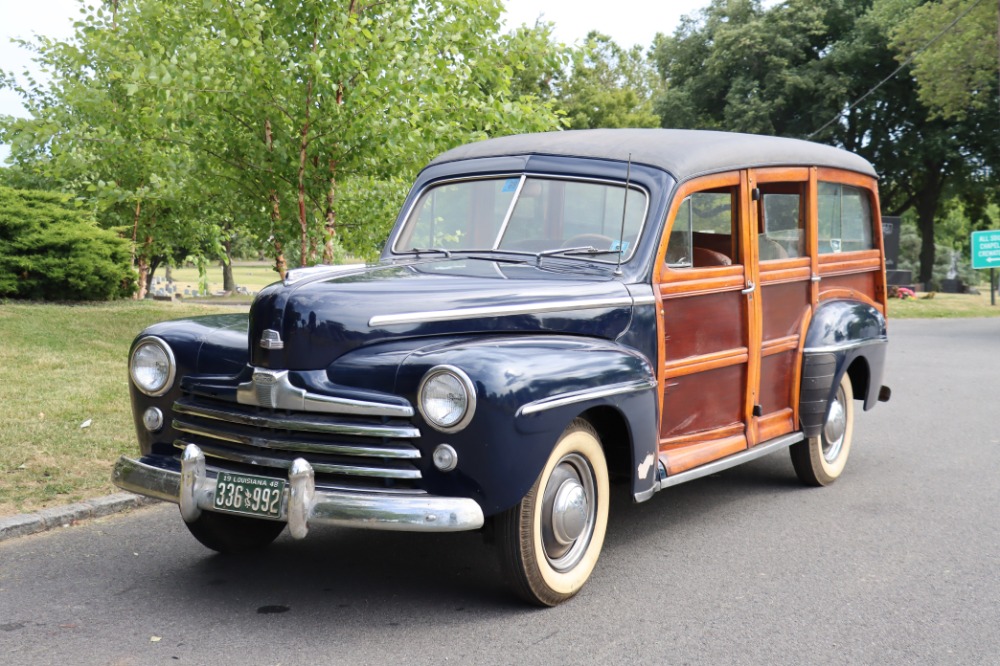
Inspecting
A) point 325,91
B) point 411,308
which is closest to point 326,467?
point 411,308

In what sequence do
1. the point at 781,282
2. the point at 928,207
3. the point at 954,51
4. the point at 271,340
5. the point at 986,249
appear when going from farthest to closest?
the point at 928,207, the point at 954,51, the point at 986,249, the point at 781,282, the point at 271,340

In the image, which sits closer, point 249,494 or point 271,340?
point 249,494

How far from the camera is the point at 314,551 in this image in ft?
17.4

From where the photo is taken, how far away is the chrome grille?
4.04 m

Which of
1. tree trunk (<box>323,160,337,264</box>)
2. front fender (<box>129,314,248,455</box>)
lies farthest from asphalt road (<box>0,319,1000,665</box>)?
tree trunk (<box>323,160,337,264</box>)

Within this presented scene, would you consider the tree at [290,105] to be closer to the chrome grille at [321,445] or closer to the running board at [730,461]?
the running board at [730,461]

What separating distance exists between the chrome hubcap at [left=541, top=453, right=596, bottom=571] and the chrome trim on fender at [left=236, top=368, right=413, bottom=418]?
79 cm

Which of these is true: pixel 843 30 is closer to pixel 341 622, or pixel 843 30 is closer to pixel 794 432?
pixel 794 432

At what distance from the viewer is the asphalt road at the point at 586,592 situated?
3969 millimetres

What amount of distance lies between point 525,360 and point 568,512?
726mm

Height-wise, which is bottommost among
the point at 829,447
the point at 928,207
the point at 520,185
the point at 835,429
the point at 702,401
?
the point at 829,447

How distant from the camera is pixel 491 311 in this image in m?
4.48

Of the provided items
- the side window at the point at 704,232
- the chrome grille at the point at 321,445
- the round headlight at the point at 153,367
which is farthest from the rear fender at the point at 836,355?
the round headlight at the point at 153,367

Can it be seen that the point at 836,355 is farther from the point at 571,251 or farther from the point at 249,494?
the point at 249,494
